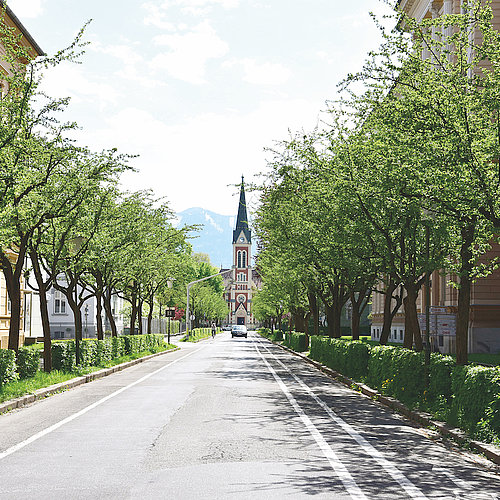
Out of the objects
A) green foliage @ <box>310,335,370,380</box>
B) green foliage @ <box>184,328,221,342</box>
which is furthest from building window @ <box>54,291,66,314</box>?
green foliage @ <box>310,335,370,380</box>

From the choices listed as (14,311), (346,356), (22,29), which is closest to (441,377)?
(346,356)

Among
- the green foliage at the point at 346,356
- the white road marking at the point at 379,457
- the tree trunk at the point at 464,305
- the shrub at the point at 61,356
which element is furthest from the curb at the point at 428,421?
the shrub at the point at 61,356

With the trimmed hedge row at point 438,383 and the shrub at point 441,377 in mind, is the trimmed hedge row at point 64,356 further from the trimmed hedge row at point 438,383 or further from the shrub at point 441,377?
the shrub at point 441,377

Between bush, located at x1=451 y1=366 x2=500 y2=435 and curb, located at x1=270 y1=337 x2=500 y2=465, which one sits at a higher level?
bush, located at x1=451 y1=366 x2=500 y2=435

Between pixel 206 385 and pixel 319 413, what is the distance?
7439 mm

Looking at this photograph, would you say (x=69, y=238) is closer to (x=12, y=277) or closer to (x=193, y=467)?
(x=12, y=277)

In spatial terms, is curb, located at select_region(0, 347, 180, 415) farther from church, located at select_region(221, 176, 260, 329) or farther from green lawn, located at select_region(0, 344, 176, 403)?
church, located at select_region(221, 176, 260, 329)

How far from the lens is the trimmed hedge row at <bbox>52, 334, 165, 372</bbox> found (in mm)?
23219

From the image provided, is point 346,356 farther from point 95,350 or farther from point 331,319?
point 331,319

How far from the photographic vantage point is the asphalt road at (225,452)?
786 centimetres

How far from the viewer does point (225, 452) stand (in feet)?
33.0

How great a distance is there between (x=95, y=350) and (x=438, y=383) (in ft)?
53.7

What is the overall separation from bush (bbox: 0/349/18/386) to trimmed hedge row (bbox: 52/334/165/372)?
496cm

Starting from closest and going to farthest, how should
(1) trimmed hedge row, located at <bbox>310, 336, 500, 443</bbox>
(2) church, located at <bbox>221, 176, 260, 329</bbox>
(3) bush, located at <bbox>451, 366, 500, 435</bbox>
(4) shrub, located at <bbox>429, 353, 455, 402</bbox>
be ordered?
(3) bush, located at <bbox>451, 366, 500, 435</bbox>
(1) trimmed hedge row, located at <bbox>310, 336, 500, 443</bbox>
(4) shrub, located at <bbox>429, 353, 455, 402</bbox>
(2) church, located at <bbox>221, 176, 260, 329</bbox>
